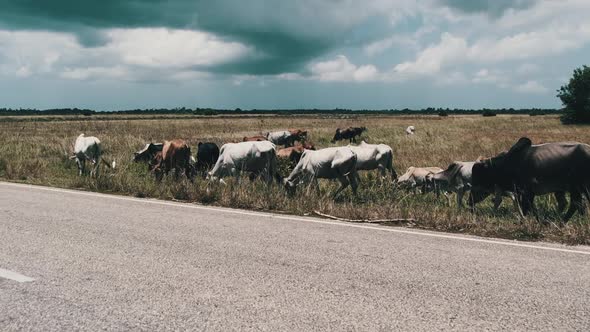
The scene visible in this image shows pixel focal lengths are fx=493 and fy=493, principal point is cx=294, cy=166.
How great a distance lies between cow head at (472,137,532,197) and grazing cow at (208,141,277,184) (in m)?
5.62

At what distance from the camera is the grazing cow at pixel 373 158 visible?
55.3ft

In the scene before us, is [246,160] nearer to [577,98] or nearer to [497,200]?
[497,200]

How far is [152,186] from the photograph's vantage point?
13.0 meters

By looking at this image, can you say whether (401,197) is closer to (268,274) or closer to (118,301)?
(268,274)

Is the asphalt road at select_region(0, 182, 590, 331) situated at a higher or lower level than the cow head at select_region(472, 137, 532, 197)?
lower

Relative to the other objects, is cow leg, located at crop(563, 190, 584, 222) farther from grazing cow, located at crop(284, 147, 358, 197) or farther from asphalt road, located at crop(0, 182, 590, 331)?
grazing cow, located at crop(284, 147, 358, 197)

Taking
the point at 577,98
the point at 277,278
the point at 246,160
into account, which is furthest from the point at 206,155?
the point at 577,98

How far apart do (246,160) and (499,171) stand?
22.2 ft

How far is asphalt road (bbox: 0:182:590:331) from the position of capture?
4141 millimetres

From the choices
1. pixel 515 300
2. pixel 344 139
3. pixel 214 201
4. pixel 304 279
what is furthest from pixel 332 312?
pixel 344 139

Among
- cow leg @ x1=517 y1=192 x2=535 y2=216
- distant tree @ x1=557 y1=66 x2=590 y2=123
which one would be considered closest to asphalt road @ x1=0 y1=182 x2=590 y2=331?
cow leg @ x1=517 y1=192 x2=535 y2=216

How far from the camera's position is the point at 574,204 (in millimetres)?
9227

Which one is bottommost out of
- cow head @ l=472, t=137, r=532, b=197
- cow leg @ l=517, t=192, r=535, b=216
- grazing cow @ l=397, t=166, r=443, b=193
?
grazing cow @ l=397, t=166, r=443, b=193

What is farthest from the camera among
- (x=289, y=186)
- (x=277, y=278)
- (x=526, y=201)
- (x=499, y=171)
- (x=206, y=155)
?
(x=206, y=155)
